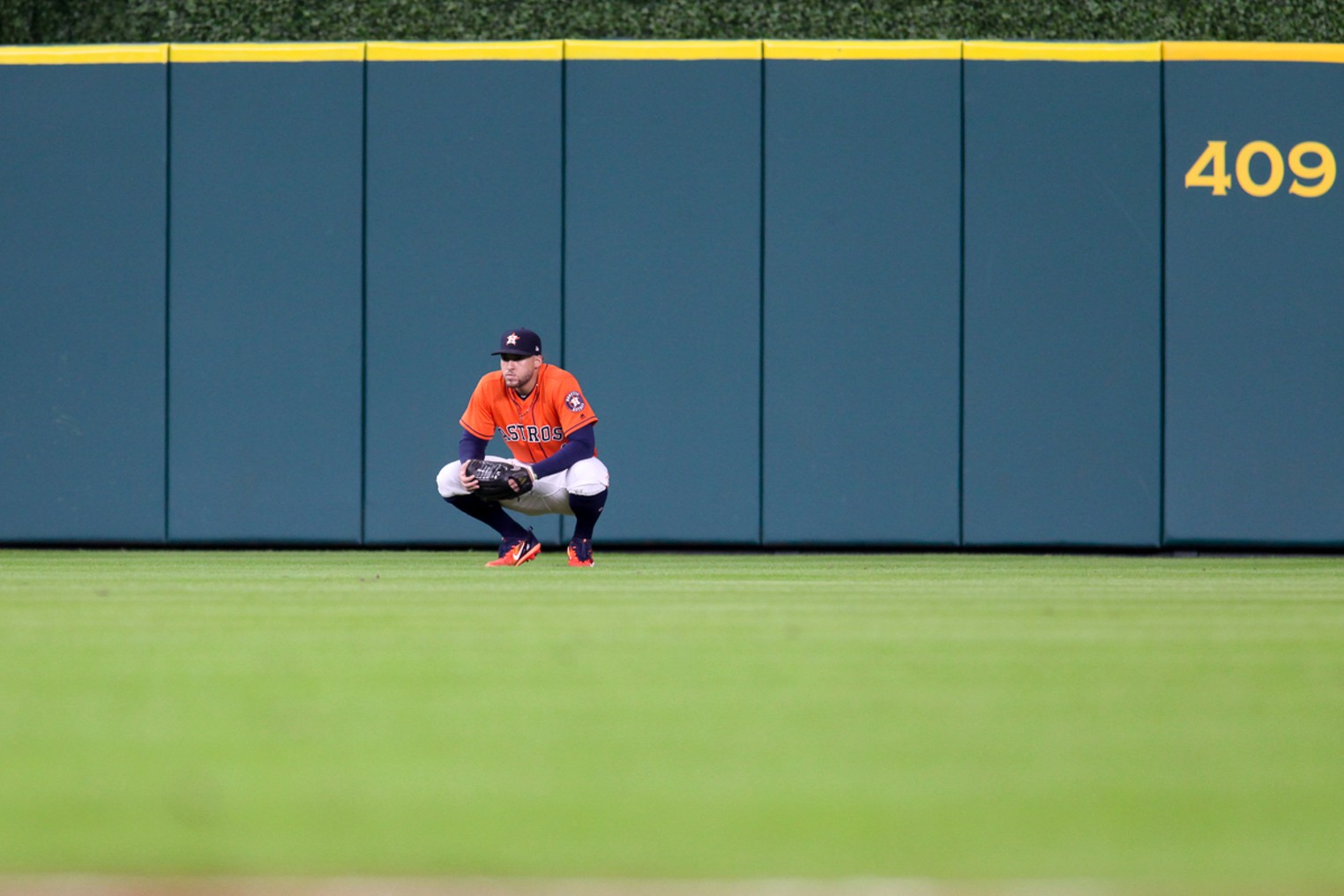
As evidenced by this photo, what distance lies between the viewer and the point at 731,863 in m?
1.92

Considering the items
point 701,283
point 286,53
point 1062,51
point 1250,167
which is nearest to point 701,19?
point 701,283

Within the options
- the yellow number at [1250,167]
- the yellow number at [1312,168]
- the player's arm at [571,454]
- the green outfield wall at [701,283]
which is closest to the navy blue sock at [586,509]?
the player's arm at [571,454]

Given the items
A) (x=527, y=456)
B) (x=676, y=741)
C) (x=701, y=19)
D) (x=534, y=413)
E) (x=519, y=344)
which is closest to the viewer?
(x=676, y=741)

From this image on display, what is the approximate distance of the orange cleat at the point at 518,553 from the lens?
7.57 meters

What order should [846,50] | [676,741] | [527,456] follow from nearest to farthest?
[676,741]
[527,456]
[846,50]

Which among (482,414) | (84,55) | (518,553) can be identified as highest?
(84,55)

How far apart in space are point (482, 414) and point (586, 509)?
0.73 meters

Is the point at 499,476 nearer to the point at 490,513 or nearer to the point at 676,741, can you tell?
the point at 490,513

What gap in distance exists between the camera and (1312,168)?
8859 mm

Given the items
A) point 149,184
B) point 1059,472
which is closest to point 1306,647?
point 1059,472

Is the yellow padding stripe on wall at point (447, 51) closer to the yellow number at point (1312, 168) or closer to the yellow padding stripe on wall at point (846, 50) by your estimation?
the yellow padding stripe on wall at point (846, 50)

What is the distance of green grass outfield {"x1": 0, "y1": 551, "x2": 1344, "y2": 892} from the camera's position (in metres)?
1.97

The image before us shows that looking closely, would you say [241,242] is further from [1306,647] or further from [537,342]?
[1306,647]

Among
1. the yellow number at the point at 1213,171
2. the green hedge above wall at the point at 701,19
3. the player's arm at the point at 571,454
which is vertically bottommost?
the player's arm at the point at 571,454
